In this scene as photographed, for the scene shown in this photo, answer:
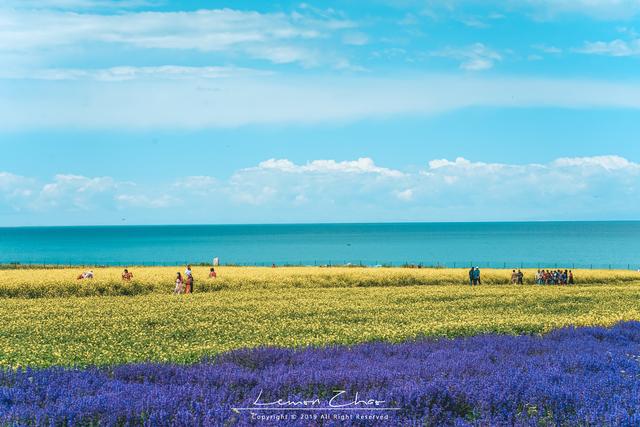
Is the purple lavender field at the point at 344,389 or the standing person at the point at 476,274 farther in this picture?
the standing person at the point at 476,274

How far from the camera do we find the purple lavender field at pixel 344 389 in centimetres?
820

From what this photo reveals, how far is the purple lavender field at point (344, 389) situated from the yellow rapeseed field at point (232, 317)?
3.17 m

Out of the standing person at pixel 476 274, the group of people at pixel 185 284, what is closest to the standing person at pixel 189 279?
the group of people at pixel 185 284

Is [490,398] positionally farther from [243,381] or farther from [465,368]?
[243,381]

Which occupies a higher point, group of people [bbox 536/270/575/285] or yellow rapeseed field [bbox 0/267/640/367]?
yellow rapeseed field [bbox 0/267/640/367]

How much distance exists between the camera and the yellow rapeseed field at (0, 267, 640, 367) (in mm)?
18391

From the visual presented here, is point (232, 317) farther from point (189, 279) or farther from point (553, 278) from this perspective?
point (553, 278)

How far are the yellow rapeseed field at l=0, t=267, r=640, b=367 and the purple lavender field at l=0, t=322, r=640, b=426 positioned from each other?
3.17 metres

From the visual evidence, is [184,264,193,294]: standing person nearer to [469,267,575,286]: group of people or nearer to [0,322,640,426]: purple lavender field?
[469,267,575,286]: group of people

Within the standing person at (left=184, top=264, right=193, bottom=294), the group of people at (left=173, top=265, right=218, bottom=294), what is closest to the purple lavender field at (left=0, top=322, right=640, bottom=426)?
the group of people at (left=173, top=265, right=218, bottom=294)

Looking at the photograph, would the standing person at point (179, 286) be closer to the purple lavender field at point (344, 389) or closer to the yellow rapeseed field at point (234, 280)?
the yellow rapeseed field at point (234, 280)

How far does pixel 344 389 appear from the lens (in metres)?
10.1

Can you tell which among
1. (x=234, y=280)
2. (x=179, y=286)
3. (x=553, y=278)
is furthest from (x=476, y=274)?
(x=179, y=286)

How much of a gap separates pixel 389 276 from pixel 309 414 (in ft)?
154
